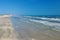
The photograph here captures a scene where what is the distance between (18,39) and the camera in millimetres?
7324

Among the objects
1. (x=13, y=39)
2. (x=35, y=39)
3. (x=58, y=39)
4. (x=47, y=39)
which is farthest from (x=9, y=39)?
(x=58, y=39)

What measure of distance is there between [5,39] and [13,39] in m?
0.45

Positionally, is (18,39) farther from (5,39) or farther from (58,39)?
(58,39)

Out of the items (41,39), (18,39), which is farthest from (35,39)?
(18,39)

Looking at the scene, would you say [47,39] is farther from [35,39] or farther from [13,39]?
[13,39]

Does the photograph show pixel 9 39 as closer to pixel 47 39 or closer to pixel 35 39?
pixel 35 39

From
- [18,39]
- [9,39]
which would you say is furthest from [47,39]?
[9,39]

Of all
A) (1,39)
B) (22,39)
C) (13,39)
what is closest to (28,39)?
(22,39)

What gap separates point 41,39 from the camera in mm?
7676

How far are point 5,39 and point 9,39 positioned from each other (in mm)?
233

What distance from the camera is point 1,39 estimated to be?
739 cm

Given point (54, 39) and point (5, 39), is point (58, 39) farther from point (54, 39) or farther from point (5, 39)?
point (5, 39)

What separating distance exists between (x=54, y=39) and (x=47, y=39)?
16.4 inches

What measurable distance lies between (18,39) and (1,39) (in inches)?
37.5
